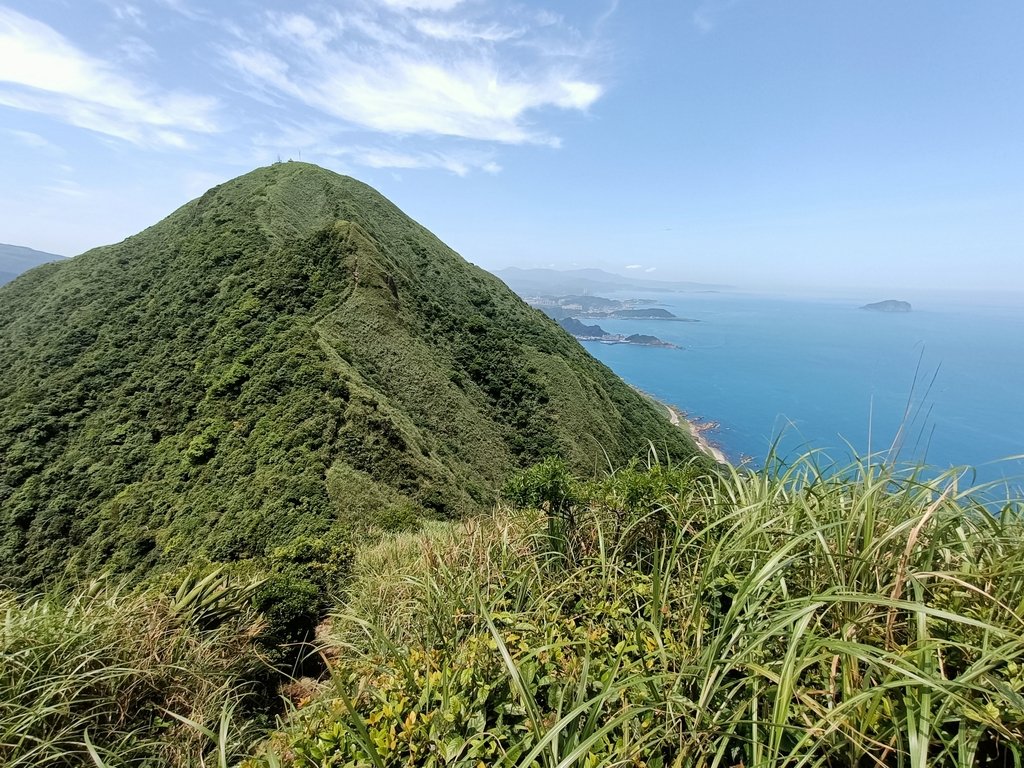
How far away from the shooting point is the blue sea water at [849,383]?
3035 mm

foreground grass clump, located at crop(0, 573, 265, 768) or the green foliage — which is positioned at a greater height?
A: the green foliage

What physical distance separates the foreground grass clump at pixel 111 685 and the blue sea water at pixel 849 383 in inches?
151

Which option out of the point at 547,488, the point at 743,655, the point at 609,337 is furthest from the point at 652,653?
the point at 609,337

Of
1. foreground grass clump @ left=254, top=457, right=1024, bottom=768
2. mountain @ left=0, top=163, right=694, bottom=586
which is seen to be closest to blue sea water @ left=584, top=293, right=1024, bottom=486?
foreground grass clump @ left=254, top=457, right=1024, bottom=768

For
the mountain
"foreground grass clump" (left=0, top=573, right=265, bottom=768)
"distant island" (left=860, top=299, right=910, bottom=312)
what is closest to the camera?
"foreground grass clump" (left=0, top=573, right=265, bottom=768)

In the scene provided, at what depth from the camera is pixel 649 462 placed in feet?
12.6

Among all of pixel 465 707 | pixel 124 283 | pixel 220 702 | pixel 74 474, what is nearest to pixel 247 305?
pixel 74 474

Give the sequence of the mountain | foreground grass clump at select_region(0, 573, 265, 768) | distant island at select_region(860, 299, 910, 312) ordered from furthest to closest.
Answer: distant island at select_region(860, 299, 910, 312)
the mountain
foreground grass clump at select_region(0, 573, 265, 768)

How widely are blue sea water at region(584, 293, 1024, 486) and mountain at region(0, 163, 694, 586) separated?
48.5 feet

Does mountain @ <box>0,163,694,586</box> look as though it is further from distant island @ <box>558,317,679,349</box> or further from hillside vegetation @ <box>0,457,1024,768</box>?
distant island @ <box>558,317,679,349</box>

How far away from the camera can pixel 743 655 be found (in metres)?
1.67

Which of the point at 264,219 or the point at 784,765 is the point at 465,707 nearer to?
the point at 784,765

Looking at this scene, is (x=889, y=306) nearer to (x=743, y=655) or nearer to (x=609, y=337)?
(x=609, y=337)

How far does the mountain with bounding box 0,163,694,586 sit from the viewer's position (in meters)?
20.5
